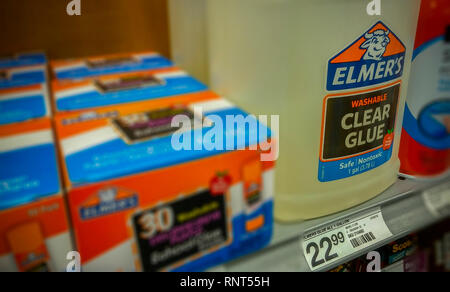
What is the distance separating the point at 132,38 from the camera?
34.8 inches

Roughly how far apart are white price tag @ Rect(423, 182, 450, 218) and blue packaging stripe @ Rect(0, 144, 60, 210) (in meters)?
0.49

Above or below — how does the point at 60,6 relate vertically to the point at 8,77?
above

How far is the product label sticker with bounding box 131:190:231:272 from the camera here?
1.46 ft

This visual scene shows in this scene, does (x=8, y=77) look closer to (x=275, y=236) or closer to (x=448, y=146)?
(x=275, y=236)

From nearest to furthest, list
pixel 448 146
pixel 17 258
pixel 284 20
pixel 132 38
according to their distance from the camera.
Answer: pixel 17 258
pixel 284 20
pixel 448 146
pixel 132 38

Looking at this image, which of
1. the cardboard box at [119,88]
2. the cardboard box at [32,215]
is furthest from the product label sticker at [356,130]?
the cardboard box at [32,215]

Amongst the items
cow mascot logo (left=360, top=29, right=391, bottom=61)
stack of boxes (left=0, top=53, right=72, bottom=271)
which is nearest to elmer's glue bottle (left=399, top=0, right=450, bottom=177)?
cow mascot logo (left=360, top=29, right=391, bottom=61)

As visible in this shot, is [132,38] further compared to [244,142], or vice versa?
[132,38]

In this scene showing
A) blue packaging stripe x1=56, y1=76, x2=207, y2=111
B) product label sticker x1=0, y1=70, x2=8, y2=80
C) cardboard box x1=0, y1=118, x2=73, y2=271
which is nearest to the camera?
cardboard box x1=0, y1=118, x2=73, y2=271

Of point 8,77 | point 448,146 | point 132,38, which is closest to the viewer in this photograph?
point 448,146

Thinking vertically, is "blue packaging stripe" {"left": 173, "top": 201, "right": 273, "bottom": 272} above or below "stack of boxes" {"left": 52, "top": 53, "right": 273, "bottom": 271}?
below

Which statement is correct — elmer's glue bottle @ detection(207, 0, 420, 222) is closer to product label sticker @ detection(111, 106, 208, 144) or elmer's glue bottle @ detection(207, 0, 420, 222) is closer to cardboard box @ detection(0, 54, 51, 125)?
product label sticker @ detection(111, 106, 208, 144)

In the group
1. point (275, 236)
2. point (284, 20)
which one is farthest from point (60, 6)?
point (275, 236)

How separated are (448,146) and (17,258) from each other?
666mm
